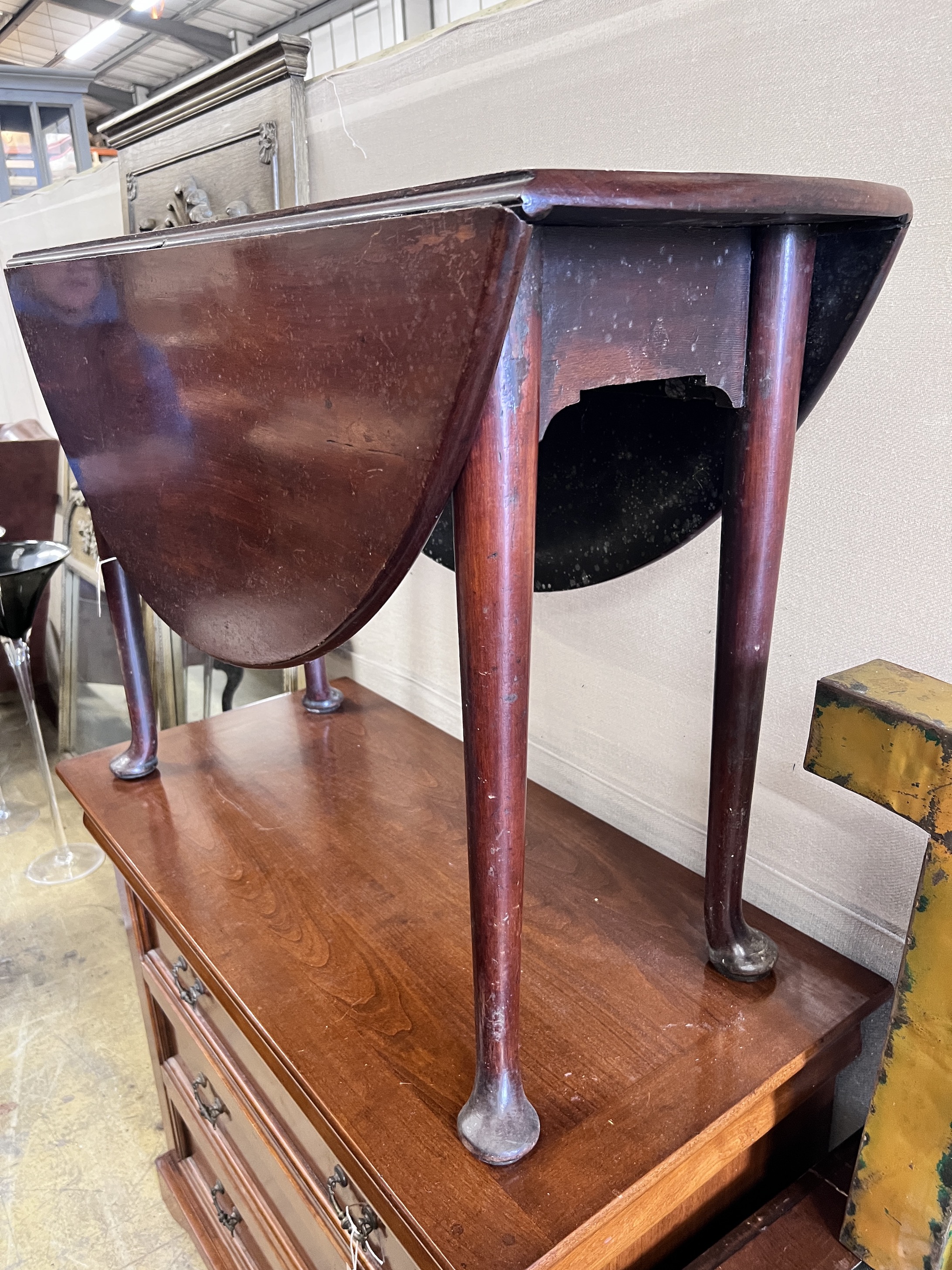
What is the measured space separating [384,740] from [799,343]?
33.7 inches

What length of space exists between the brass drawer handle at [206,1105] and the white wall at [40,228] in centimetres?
143

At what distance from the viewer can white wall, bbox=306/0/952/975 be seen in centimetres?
68

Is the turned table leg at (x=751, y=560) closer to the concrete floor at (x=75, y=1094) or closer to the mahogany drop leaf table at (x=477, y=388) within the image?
the mahogany drop leaf table at (x=477, y=388)

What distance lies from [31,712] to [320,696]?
3.42ft

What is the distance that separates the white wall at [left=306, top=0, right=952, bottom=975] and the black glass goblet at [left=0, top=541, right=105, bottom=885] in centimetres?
119

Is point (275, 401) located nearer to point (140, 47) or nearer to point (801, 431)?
point (801, 431)

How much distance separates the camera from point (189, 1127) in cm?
123

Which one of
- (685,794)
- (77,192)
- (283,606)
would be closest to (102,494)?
(283,606)

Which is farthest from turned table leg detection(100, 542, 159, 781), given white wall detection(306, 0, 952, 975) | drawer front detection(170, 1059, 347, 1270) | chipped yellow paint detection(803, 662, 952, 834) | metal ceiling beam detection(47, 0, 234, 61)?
metal ceiling beam detection(47, 0, 234, 61)

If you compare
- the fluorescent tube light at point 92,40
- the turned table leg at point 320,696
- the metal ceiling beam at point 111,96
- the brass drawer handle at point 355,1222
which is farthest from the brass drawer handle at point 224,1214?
the metal ceiling beam at point 111,96

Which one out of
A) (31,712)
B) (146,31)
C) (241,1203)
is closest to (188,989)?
(241,1203)

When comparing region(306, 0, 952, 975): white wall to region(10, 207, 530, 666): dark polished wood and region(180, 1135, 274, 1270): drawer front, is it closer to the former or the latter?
region(10, 207, 530, 666): dark polished wood

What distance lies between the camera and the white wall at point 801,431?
68cm

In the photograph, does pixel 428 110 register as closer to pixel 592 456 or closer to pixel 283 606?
pixel 592 456
